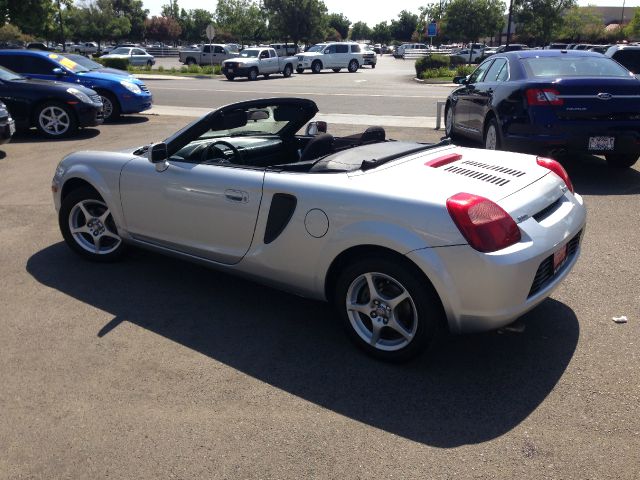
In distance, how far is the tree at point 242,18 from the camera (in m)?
74.2

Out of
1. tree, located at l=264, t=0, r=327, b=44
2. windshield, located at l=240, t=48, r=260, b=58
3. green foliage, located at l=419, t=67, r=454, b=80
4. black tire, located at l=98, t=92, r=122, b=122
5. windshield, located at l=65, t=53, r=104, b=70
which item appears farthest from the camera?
tree, located at l=264, t=0, r=327, b=44

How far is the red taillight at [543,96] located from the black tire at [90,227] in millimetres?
5210

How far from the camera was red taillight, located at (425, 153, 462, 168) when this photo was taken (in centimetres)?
396

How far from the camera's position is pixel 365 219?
139 inches

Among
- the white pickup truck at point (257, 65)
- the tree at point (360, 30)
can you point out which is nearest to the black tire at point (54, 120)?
the white pickup truck at point (257, 65)

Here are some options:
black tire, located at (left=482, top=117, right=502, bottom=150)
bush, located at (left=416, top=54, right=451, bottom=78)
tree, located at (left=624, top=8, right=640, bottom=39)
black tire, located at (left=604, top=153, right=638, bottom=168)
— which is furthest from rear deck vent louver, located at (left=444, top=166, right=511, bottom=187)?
tree, located at (left=624, top=8, right=640, bottom=39)

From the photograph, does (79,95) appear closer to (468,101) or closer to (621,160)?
(468,101)

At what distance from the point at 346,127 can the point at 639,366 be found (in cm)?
1087

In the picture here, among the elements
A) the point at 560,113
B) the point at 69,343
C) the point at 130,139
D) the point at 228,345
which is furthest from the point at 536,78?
the point at 130,139

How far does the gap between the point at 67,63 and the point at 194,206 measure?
39.3 feet

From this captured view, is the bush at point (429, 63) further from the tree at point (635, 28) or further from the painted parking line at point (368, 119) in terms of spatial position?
the tree at point (635, 28)

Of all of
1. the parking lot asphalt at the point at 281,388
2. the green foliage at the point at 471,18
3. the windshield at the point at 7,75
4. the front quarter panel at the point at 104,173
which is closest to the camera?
the parking lot asphalt at the point at 281,388

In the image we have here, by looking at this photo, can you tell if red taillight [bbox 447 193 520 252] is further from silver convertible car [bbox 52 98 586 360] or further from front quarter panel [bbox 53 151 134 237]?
front quarter panel [bbox 53 151 134 237]

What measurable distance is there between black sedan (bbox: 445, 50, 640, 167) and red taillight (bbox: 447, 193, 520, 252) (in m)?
4.73
